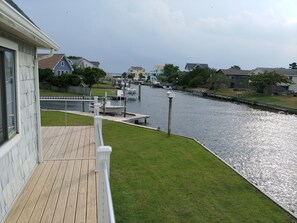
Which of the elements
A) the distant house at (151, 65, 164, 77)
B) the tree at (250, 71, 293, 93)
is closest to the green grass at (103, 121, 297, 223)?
the tree at (250, 71, 293, 93)

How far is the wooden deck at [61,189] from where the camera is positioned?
11.7 feet

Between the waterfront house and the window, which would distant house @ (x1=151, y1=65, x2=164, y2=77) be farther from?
the window

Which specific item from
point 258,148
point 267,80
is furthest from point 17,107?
point 267,80

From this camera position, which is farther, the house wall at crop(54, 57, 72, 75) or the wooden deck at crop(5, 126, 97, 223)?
the house wall at crop(54, 57, 72, 75)

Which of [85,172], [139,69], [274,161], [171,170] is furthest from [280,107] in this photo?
[139,69]

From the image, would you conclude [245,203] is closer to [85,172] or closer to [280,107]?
[85,172]

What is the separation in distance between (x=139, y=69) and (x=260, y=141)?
128 metres

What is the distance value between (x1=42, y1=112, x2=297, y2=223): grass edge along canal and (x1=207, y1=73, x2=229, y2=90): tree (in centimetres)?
5264

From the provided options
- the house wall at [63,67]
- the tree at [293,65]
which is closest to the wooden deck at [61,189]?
the house wall at [63,67]

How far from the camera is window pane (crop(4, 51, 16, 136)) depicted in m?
3.60

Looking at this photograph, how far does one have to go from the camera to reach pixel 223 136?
1728 centimetres

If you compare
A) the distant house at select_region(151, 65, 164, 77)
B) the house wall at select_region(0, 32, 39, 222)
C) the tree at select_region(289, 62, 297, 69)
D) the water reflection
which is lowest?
the water reflection

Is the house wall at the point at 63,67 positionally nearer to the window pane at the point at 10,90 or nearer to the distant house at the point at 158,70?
the window pane at the point at 10,90

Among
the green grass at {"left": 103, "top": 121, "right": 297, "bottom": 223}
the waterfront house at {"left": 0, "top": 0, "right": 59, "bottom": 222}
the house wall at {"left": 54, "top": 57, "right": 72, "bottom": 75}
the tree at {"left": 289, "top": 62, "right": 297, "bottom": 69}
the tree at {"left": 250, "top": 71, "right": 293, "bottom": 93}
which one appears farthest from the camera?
the tree at {"left": 289, "top": 62, "right": 297, "bottom": 69}
